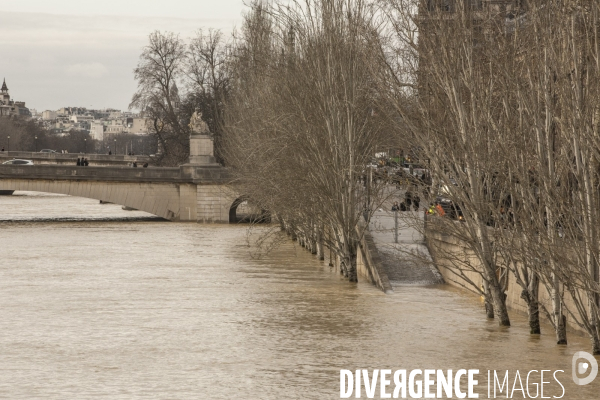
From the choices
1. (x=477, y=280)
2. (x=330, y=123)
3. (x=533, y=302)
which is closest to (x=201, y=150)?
(x=330, y=123)

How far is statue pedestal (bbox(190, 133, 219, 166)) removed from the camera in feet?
183

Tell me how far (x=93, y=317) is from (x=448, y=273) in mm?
8688

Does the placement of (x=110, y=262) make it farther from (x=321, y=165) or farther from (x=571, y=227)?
(x=571, y=227)

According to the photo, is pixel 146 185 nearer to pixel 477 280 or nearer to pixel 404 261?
pixel 404 261

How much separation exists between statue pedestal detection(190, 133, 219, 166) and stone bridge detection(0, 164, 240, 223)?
0.51 meters

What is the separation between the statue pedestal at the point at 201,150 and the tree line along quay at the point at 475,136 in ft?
73.7

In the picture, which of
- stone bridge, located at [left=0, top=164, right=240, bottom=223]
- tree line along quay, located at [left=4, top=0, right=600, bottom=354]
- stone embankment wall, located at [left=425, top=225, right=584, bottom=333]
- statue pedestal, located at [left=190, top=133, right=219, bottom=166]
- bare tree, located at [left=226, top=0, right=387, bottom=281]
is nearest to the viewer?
tree line along quay, located at [left=4, top=0, right=600, bottom=354]

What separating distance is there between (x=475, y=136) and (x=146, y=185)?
38.9 meters

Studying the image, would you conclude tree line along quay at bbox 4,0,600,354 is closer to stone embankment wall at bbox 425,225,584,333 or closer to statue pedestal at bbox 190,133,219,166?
stone embankment wall at bbox 425,225,584,333

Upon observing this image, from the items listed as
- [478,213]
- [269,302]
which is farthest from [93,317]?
[478,213]

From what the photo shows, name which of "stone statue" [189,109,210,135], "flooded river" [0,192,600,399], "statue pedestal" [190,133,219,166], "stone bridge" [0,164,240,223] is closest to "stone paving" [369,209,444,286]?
"flooded river" [0,192,600,399]

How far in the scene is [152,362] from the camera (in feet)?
56.1

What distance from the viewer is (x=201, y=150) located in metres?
56.2

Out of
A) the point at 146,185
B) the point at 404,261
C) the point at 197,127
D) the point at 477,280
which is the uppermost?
the point at 197,127
